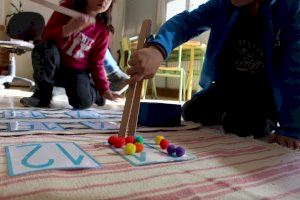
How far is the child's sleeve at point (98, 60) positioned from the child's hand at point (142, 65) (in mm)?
706

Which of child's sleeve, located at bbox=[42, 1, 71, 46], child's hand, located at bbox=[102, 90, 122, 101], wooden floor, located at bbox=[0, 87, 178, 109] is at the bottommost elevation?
wooden floor, located at bbox=[0, 87, 178, 109]

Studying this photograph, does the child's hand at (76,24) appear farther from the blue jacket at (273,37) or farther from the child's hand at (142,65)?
the child's hand at (142,65)

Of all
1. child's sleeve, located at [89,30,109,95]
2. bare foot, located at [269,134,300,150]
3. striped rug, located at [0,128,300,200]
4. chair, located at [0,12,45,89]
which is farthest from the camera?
chair, located at [0,12,45,89]

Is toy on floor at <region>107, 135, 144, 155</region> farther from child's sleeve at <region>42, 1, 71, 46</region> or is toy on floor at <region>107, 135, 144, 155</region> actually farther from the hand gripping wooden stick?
child's sleeve at <region>42, 1, 71, 46</region>

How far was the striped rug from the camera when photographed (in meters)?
0.42

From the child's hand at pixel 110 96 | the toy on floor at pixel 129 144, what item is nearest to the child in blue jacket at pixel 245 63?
the toy on floor at pixel 129 144

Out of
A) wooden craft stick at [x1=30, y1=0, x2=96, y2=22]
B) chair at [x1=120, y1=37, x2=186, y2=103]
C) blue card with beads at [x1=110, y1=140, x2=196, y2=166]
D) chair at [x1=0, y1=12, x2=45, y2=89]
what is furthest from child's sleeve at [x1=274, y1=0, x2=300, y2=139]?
chair at [x1=0, y1=12, x2=45, y2=89]

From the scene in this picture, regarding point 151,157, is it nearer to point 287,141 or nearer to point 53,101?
point 287,141

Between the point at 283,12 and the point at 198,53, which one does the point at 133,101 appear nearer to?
the point at 283,12

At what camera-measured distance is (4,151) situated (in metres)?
0.57

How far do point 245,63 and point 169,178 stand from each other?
0.62 meters

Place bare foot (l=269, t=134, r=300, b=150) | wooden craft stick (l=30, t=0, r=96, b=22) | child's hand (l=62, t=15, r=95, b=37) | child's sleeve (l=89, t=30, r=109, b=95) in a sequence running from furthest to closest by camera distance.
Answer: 1. child's sleeve (l=89, t=30, r=109, b=95)
2. child's hand (l=62, t=15, r=95, b=37)
3. wooden craft stick (l=30, t=0, r=96, b=22)
4. bare foot (l=269, t=134, r=300, b=150)

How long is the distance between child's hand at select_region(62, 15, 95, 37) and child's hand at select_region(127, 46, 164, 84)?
0.49 metres

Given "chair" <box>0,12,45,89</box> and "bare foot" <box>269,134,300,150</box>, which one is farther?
"chair" <box>0,12,45,89</box>
